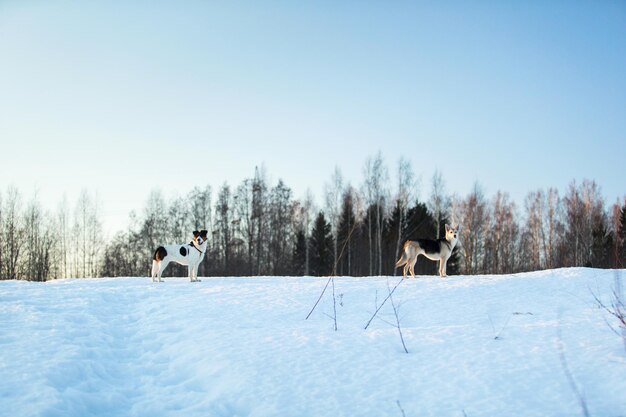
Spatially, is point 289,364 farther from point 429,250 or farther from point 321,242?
point 321,242

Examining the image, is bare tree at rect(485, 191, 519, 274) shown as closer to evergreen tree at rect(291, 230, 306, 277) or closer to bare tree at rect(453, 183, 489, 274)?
bare tree at rect(453, 183, 489, 274)

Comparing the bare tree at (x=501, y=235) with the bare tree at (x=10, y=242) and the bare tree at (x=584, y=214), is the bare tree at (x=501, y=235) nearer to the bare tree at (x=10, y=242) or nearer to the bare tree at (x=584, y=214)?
the bare tree at (x=584, y=214)

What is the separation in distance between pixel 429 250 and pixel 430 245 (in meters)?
0.19

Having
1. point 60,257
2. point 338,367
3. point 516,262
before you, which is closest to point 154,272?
point 338,367

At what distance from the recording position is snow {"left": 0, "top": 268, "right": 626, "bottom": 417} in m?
4.34

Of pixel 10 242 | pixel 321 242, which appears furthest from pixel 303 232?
pixel 10 242

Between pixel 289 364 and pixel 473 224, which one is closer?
pixel 289 364

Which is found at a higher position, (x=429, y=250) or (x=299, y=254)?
(x=429, y=250)

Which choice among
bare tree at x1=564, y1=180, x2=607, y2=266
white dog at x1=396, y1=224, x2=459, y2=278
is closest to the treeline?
bare tree at x1=564, y1=180, x2=607, y2=266

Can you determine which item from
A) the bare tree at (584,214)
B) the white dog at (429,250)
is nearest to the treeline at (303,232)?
the bare tree at (584,214)

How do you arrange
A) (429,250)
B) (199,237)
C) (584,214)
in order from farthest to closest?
(584,214), (429,250), (199,237)

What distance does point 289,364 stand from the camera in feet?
17.4

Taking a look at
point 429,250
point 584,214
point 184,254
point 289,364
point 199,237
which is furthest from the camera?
point 584,214

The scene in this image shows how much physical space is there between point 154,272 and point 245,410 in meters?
10.2
